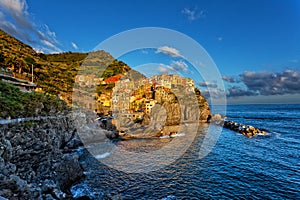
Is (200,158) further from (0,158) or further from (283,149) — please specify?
(0,158)

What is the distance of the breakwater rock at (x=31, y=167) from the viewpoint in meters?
8.16

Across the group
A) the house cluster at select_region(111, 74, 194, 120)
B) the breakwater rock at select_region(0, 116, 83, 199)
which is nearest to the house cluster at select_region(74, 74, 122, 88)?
the house cluster at select_region(111, 74, 194, 120)

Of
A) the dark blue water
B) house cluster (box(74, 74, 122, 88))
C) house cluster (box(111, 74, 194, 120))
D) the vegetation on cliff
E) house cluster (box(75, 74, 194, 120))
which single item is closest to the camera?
the dark blue water

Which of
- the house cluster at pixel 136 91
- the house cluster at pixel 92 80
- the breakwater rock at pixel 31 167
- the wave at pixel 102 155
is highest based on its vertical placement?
the house cluster at pixel 92 80

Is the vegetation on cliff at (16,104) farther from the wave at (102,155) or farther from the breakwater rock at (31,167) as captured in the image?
the wave at (102,155)

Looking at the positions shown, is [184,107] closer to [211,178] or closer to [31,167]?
[211,178]

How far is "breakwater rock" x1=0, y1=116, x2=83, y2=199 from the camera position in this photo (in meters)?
8.16

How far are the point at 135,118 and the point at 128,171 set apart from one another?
35778mm

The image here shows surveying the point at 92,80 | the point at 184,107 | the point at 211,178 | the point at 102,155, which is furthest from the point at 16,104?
the point at 92,80

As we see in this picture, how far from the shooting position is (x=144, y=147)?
87.6ft

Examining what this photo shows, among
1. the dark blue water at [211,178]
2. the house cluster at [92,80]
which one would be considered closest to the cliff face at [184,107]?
the dark blue water at [211,178]

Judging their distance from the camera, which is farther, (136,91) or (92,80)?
(92,80)

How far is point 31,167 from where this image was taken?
11.1 metres

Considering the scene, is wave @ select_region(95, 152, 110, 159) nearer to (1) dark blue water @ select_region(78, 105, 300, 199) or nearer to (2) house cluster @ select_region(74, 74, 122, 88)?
(1) dark blue water @ select_region(78, 105, 300, 199)
